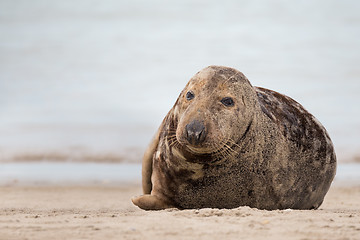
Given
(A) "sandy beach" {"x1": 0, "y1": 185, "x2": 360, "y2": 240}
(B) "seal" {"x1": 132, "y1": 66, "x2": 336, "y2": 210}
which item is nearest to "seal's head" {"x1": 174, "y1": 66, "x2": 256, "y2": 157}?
(B) "seal" {"x1": 132, "y1": 66, "x2": 336, "y2": 210}

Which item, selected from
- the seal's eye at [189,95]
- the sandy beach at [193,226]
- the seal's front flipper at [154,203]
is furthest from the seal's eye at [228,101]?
the seal's front flipper at [154,203]

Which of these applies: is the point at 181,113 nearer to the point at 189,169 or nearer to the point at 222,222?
the point at 189,169

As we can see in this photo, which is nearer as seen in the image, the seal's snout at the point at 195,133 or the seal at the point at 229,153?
the seal's snout at the point at 195,133

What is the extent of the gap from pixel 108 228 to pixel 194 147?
129 cm

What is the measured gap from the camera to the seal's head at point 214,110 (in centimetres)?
516

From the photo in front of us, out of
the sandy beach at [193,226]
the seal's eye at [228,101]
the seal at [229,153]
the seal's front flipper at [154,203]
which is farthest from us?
the seal's front flipper at [154,203]

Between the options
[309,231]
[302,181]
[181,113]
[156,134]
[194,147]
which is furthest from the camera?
[156,134]

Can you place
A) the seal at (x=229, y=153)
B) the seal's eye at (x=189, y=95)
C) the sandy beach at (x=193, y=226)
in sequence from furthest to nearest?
the seal's eye at (x=189, y=95) → the seal at (x=229, y=153) → the sandy beach at (x=193, y=226)

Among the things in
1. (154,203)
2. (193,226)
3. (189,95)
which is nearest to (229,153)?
(189,95)

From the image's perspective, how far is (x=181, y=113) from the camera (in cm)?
570

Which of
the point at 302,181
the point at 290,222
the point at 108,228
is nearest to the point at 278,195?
the point at 302,181

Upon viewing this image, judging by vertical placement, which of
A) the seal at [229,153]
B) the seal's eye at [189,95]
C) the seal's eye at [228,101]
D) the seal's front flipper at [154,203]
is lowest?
the seal's front flipper at [154,203]

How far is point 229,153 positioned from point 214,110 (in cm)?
49

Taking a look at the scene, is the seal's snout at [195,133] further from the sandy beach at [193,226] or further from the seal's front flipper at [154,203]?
the seal's front flipper at [154,203]
